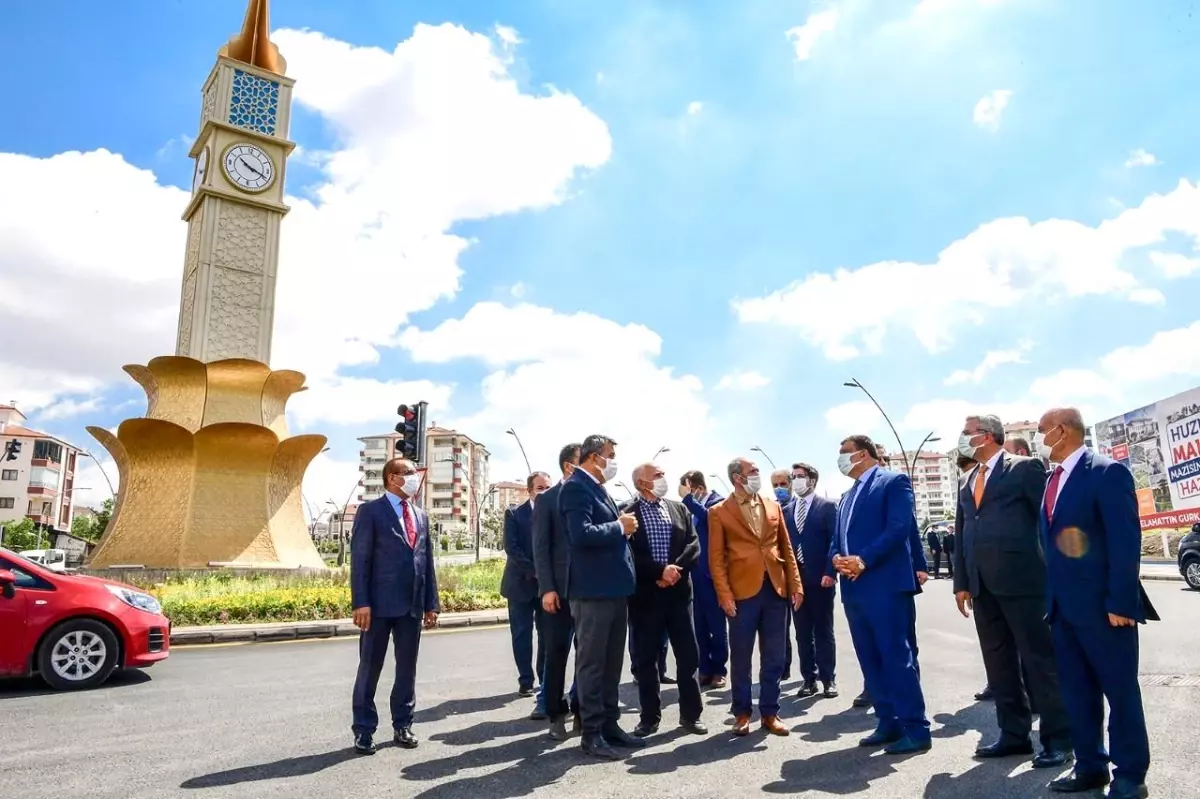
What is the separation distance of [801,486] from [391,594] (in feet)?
12.7

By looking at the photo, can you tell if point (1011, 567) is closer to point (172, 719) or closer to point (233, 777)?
point (233, 777)

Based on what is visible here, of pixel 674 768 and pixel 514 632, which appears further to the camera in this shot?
pixel 514 632

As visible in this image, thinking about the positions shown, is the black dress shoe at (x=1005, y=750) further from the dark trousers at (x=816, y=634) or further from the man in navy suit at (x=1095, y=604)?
the dark trousers at (x=816, y=634)

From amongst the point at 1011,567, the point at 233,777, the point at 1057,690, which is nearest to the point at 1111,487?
the point at 1011,567

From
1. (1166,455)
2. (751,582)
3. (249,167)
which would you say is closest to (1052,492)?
(751,582)

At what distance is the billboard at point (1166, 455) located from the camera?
28.0m

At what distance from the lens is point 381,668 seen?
508 cm

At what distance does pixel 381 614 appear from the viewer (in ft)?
16.9

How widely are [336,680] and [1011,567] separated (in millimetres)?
6090

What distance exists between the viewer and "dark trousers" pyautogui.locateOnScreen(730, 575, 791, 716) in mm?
5336

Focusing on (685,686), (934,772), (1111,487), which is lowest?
(934,772)

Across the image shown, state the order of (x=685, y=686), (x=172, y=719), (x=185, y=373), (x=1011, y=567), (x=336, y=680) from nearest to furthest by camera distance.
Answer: (x=1011, y=567) < (x=685, y=686) < (x=172, y=719) < (x=336, y=680) < (x=185, y=373)

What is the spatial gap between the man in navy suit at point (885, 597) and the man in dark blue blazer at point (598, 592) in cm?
146

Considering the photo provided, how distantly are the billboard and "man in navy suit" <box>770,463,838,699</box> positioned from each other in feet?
86.6
